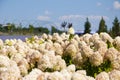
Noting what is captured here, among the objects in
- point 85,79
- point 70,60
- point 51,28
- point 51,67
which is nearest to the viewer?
point 85,79

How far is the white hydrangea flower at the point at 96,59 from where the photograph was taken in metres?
4.59

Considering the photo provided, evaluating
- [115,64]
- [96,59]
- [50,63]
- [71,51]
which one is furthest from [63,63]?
[71,51]

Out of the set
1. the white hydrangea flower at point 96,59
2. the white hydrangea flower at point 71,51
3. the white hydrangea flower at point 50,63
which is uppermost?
the white hydrangea flower at point 50,63

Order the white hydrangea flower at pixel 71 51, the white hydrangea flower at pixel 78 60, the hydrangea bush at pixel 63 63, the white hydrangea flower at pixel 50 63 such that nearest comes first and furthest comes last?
the hydrangea bush at pixel 63 63 < the white hydrangea flower at pixel 50 63 < the white hydrangea flower at pixel 78 60 < the white hydrangea flower at pixel 71 51

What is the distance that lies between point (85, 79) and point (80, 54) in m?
1.87

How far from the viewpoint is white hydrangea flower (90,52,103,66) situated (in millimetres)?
4589

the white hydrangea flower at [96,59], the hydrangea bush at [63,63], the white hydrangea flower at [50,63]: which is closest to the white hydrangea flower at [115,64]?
the hydrangea bush at [63,63]

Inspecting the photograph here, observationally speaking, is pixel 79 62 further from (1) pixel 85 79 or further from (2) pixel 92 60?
(1) pixel 85 79

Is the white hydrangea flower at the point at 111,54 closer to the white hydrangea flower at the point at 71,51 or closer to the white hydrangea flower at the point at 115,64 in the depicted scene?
the white hydrangea flower at the point at 115,64

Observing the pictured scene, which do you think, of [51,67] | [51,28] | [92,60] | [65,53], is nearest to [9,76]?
[51,67]

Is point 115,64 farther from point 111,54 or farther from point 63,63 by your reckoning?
point 63,63

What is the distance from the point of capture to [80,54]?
15.7ft

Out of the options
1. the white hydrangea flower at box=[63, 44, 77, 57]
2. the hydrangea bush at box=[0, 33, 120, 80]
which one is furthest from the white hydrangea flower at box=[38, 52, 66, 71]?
the white hydrangea flower at box=[63, 44, 77, 57]

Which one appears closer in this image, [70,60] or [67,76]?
[67,76]
